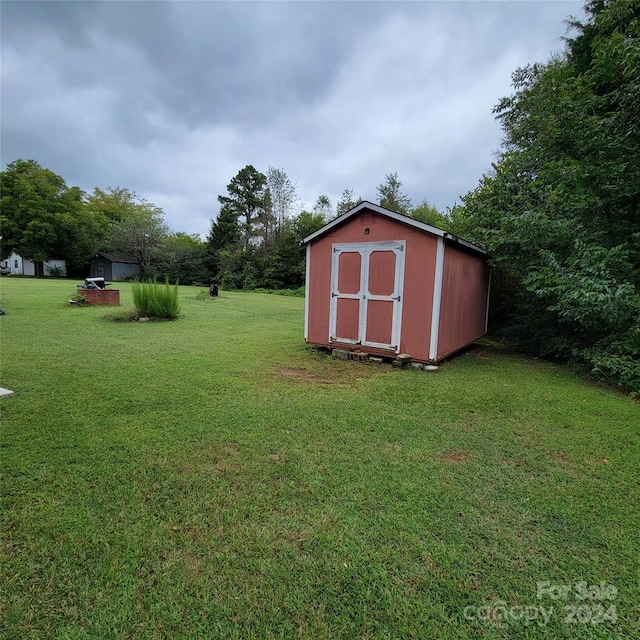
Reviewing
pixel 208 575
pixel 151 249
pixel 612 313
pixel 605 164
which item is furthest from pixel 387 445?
pixel 151 249

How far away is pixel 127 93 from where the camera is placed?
9992 millimetres

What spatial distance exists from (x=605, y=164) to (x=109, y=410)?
7.29 metres

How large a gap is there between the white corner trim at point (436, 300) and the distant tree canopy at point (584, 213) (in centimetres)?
134

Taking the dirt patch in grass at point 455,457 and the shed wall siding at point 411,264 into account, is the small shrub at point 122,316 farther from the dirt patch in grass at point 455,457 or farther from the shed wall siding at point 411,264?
the dirt patch in grass at point 455,457

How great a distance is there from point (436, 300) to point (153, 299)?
7.40m

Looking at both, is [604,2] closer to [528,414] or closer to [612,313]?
[612,313]

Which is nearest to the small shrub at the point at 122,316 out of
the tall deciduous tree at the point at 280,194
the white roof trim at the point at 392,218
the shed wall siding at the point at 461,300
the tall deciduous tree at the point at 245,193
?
the white roof trim at the point at 392,218

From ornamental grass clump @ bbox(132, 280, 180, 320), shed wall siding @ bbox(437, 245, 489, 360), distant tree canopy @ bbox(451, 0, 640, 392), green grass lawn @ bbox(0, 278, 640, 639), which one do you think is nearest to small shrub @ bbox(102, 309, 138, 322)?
ornamental grass clump @ bbox(132, 280, 180, 320)

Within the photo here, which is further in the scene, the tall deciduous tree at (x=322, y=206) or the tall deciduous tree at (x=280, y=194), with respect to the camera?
the tall deciduous tree at (x=322, y=206)

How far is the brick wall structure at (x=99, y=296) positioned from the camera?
11.2 m

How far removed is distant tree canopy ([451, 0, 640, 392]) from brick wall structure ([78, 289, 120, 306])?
11.5 meters

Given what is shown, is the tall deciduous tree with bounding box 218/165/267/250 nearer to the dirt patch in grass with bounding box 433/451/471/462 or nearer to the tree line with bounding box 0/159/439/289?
the tree line with bounding box 0/159/439/289

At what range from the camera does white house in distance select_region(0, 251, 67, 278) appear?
35.0 m

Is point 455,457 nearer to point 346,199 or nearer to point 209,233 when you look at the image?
point 346,199
